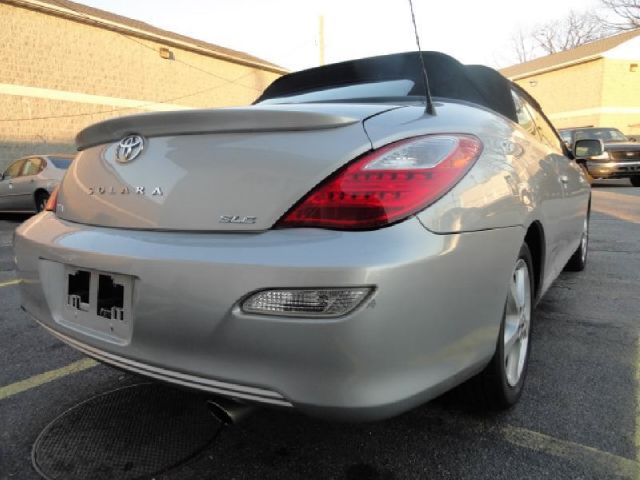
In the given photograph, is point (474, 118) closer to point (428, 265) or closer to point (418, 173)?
point (418, 173)

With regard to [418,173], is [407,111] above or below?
above

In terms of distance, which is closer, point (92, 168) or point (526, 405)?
point (92, 168)

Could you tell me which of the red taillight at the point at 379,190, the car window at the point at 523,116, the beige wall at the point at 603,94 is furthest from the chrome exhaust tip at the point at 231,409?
the beige wall at the point at 603,94

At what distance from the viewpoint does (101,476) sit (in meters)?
1.83

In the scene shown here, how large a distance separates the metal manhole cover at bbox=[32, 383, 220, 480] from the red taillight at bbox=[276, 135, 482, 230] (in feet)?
3.07

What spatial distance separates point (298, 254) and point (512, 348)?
123 centimetres

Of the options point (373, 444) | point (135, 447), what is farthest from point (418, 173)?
point (135, 447)

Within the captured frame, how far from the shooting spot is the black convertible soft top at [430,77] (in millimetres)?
2432

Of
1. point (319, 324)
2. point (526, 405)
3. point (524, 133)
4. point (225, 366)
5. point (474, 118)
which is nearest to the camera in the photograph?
point (319, 324)

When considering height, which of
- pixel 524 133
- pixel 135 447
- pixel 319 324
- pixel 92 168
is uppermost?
pixel 524 133

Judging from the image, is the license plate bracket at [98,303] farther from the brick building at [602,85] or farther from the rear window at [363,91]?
the brick building at [602,85]

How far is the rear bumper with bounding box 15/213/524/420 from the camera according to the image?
141 cm

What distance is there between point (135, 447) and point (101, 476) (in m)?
0.19

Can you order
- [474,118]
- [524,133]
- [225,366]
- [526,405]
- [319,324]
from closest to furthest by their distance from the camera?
[319,324] → [225,366] → [474,118] → [526,405] → [524,133]
